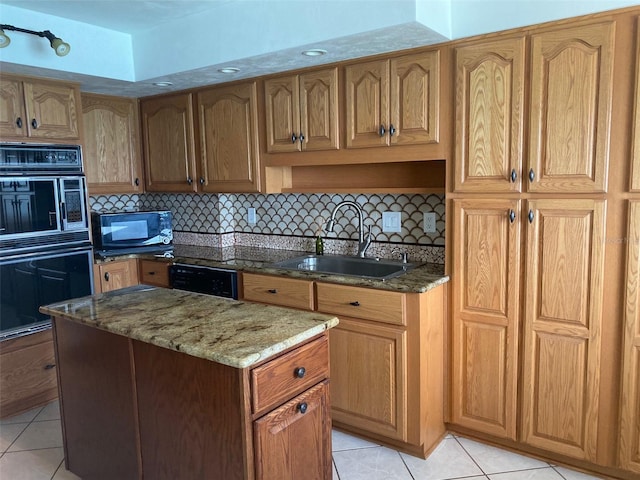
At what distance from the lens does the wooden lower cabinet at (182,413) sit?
1607mm

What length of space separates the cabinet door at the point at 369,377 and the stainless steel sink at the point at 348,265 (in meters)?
0.40

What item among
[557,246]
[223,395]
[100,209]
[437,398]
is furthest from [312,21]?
[100,209]

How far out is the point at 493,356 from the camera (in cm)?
252

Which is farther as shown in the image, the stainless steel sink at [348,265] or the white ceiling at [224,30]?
the stainless steel sink at [348,265]

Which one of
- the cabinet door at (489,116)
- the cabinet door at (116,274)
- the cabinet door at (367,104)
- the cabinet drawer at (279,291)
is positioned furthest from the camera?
the cabinet door at (116,274)

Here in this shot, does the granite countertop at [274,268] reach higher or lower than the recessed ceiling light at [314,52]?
lower

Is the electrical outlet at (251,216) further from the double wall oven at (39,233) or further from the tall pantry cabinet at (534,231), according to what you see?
the tall pantry cabinet at (534,231)

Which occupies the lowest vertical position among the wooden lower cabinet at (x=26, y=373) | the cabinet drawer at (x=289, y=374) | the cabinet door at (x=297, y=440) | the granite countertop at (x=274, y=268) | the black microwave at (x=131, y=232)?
the wooden lower cabinet at (x=26, y=373)

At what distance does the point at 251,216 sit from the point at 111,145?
115cm

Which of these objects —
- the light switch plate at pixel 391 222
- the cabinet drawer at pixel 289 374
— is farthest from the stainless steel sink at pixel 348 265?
the cabinet drawer at pixel 289 374

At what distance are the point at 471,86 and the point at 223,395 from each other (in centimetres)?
178

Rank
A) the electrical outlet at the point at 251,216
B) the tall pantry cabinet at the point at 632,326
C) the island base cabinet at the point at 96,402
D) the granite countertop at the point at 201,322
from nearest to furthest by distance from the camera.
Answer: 1. the granite countertop at the point at 201,322
2. the island base cabinet at the point at 96,402
3. the tall pantry cabinet at the point at 632,326
4. the electrical outlet at the point at 251,216

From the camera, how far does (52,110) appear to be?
3.20m

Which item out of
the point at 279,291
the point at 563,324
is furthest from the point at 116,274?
the point at 563,324
